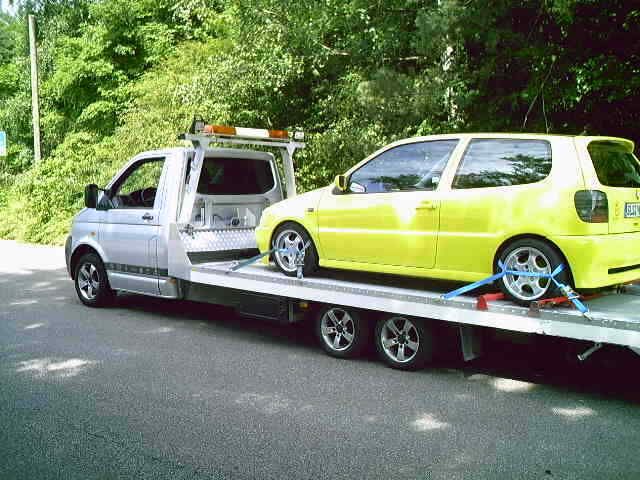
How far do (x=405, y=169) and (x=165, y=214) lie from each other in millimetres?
3070

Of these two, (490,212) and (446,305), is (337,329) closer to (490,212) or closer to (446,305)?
(446,305)

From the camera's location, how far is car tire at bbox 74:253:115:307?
8844 mm

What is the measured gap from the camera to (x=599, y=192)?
5223 mm

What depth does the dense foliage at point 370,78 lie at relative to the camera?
9.84 m

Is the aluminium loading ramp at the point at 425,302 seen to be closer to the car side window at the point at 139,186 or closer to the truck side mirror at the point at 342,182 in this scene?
the truck side mirror at the point at 342,182

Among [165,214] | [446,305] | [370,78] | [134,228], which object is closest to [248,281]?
[165,214]

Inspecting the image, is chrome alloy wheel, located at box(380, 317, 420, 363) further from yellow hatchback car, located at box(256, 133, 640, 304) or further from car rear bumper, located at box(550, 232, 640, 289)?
car rear bumper, located at box(550, 232, 640, 289)

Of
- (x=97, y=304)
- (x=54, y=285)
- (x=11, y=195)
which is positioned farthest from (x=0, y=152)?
(x=97, y=304)

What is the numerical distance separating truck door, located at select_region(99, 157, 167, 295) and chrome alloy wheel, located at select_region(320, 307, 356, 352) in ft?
7.43

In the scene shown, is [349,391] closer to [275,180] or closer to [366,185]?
[366,185]

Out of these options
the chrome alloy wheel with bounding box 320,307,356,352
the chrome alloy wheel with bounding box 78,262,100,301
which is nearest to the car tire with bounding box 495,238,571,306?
the chrome alloy wheel with bounding box 320,307,356,352

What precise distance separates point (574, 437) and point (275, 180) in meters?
5.34

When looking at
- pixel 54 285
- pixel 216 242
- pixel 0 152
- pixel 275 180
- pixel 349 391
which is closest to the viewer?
pixel 349 391

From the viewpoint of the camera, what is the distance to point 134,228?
324 inches
